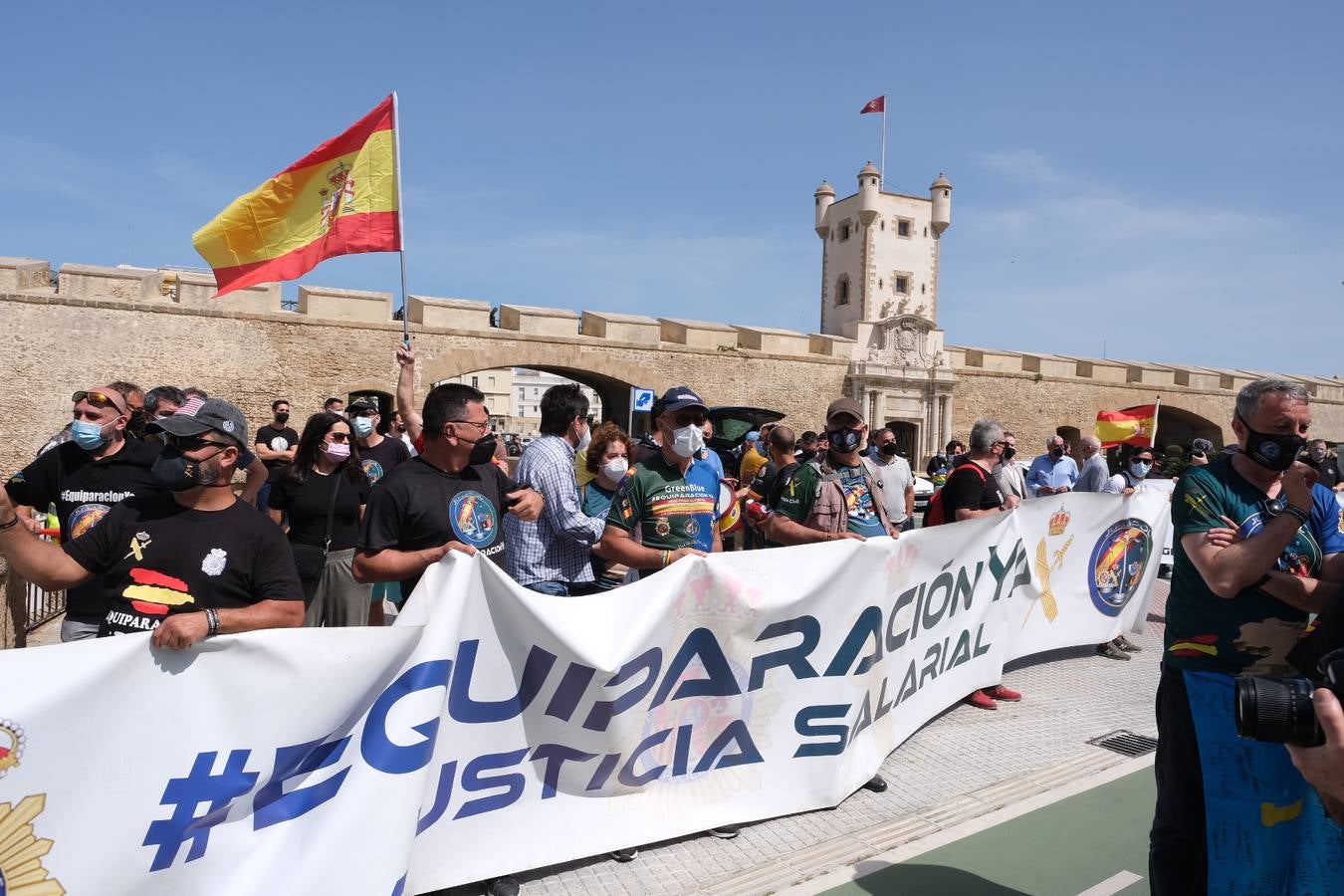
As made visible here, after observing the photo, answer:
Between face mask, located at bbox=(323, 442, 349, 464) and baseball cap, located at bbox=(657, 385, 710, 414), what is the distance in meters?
1.86

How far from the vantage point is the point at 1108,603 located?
21.0ft

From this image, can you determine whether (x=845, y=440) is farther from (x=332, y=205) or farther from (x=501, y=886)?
(x=332, y=205)

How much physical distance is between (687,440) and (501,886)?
1.90m

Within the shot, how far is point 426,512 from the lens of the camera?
10.6 feet

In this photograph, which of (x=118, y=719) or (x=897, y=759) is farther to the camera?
(x=897, y=759)

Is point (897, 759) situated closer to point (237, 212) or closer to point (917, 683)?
point (917, 683)

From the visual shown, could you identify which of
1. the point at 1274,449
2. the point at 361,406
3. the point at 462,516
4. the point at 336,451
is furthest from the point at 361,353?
the point at 1274,449

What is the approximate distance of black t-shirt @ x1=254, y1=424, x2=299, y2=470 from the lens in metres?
6.27

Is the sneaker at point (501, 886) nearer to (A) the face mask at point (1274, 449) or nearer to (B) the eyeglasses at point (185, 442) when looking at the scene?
(B) the eyeglasses at point (185, 442)

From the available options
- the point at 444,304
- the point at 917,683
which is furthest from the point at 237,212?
the point at 444,304

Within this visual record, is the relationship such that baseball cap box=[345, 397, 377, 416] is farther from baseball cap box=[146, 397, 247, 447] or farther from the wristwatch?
the wristwatch

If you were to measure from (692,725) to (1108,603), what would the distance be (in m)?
4.44

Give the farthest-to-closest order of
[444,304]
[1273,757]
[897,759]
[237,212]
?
[444,304] → [237,212] → [897,759] → [1273,757]

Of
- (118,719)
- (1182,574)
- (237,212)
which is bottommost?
(118,719)
